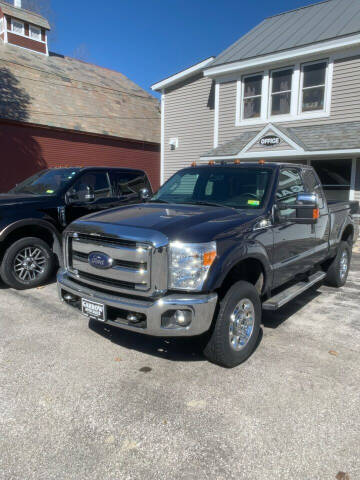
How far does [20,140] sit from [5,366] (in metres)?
14.3

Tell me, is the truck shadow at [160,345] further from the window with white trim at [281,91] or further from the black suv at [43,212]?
the window with white trim at [281,91]

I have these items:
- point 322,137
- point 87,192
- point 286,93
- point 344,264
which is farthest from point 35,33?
point 344,264

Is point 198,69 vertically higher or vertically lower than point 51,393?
higher

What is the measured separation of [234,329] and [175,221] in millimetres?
1127

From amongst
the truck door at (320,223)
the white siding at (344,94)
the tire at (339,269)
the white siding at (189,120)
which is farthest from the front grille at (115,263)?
the white siding at (189,120)

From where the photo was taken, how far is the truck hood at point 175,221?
3.17m

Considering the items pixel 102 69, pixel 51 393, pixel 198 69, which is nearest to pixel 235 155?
pixel 198 69

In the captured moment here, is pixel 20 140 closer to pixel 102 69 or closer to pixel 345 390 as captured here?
pixel 102 69

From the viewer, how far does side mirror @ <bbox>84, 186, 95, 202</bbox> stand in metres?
6.14

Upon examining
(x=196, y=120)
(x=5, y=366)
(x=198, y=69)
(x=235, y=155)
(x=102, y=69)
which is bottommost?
(x=5, y=366)

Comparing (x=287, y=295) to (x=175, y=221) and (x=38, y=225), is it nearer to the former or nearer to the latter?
(x=175, y=221)

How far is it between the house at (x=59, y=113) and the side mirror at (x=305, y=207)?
14205 mm

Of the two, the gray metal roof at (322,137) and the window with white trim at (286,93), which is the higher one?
the window with white trim at (286,93)

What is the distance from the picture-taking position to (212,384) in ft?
10.6
